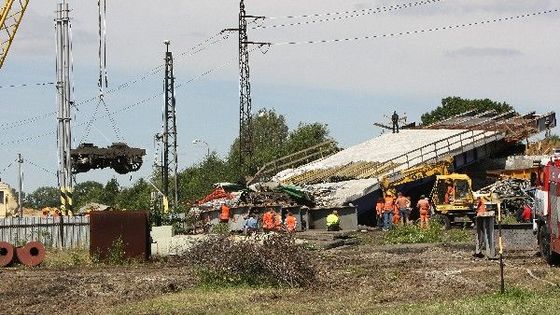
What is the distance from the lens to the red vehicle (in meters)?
28.3

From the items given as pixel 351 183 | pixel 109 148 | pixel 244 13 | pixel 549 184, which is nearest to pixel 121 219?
pixel 549 184

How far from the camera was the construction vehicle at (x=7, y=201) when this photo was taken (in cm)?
7944

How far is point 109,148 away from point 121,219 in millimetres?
17345

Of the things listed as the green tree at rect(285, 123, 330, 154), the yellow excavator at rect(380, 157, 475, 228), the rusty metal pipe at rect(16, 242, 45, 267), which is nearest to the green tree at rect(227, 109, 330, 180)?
the green tree at rect(285, 123, 330, 154)

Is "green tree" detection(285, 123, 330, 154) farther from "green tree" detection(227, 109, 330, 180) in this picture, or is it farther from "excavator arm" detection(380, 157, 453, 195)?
"excavator arm" detection(380, 157, 453, 195)

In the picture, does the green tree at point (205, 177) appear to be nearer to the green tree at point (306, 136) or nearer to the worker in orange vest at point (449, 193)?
the green tree at point (306, 136)

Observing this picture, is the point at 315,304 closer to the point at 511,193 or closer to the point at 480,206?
the point at 480,206

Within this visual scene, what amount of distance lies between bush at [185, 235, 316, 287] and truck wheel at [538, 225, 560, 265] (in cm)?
660

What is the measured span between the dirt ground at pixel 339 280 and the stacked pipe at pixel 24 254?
3.28 ft

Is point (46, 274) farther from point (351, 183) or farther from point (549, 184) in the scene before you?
point (351, 183)

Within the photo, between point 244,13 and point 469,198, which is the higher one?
point 244,13

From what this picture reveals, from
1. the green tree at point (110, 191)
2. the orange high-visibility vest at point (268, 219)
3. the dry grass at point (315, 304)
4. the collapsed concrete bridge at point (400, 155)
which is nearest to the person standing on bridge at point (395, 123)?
the collapsed concrete bridge at point (400, 155)

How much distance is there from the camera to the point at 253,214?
173 ft

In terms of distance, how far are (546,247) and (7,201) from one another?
186 feet
